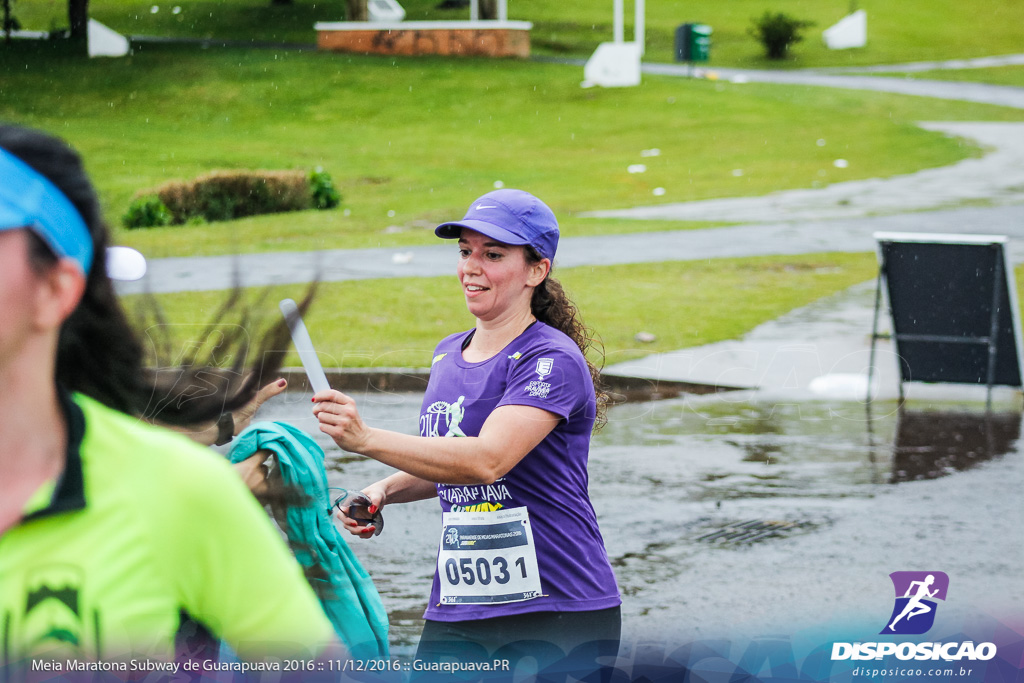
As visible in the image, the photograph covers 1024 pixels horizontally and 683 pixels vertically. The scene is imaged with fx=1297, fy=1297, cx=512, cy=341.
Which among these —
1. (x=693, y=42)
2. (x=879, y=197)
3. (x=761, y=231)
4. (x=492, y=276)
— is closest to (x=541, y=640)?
(x=492, y=276)

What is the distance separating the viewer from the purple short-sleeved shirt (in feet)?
9.32

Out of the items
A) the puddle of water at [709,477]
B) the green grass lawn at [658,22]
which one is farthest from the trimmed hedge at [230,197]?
the green grass lawn at [658,22]

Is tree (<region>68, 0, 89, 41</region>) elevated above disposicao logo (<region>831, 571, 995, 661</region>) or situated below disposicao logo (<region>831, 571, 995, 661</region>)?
below

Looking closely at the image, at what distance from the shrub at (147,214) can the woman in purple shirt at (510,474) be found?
17898 millimetres

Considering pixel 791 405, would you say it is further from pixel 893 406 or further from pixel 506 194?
pixel 506 194

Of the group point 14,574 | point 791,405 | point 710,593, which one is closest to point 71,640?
point 14,574

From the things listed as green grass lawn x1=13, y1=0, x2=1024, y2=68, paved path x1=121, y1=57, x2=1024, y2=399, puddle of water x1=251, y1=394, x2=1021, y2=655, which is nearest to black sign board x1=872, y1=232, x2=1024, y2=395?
puddle of water x1=251, y1=394, x2=1021, y2=655

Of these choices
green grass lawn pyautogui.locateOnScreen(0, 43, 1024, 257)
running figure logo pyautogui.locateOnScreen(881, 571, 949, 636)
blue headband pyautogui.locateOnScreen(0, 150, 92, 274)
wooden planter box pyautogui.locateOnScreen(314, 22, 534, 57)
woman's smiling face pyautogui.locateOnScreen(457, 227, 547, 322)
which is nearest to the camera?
blue headband pyautogui.locateOnScreen(0, 150, 92, 274)

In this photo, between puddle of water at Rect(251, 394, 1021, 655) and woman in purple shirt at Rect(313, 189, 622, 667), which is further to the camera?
puddle of water at Rect(251, 394, 1021, 655)

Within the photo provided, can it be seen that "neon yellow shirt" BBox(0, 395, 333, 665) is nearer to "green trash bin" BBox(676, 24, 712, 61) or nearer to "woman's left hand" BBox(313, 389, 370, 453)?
"woman's left hand" BBox(313, 389, 370, 453)

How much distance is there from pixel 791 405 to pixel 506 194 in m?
6.69

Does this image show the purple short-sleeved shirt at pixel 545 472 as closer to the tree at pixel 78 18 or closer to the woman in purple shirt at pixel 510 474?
the woman in purple shirt at pixel 510 474

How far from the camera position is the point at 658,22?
47.6 metres

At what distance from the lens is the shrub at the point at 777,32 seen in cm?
4150
